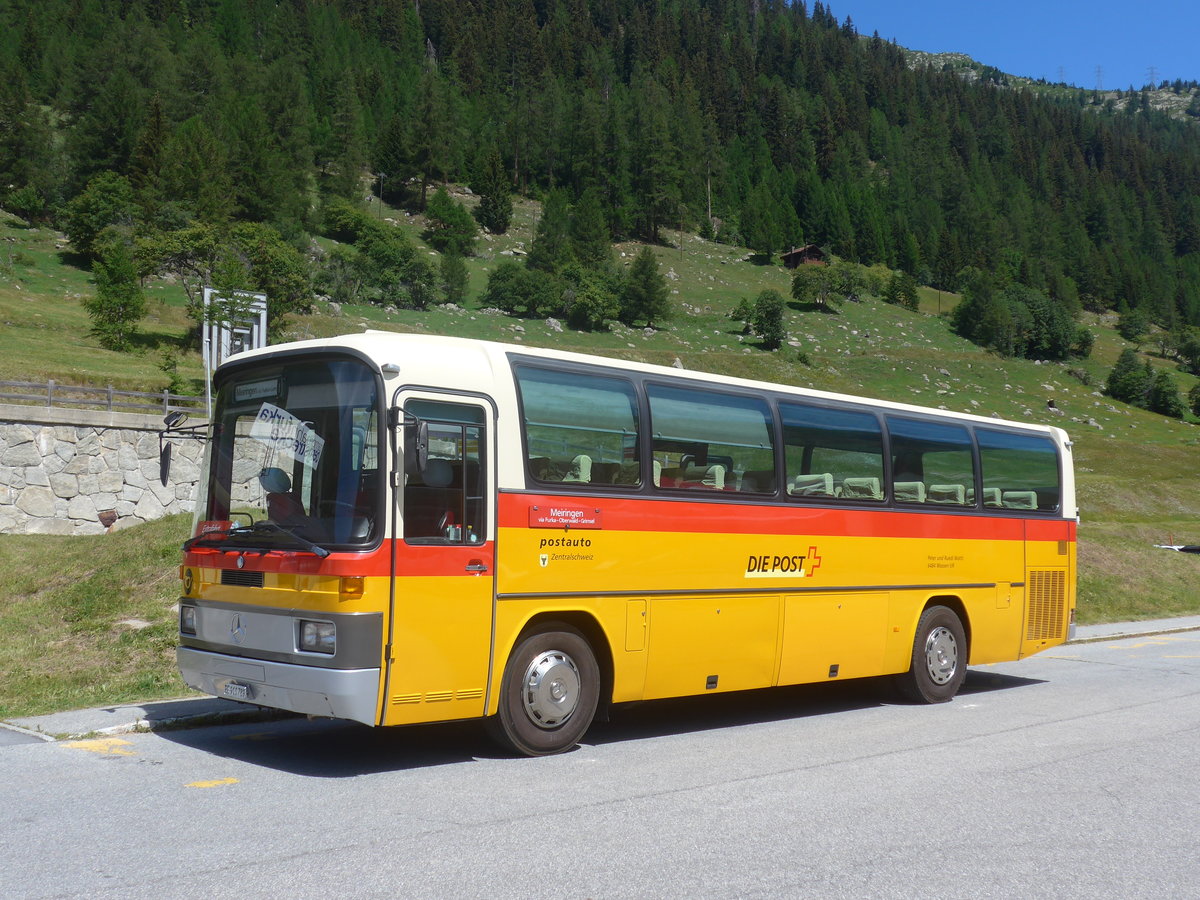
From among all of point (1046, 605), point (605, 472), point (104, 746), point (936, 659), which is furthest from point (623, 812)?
point (1046, 605)

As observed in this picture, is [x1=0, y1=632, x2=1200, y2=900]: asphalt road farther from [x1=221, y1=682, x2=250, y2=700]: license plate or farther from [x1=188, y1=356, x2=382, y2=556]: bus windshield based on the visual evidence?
[x1=188, y1=356, x2=382, y2=556]: bus windshield

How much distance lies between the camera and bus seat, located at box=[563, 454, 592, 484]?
28.6 feet

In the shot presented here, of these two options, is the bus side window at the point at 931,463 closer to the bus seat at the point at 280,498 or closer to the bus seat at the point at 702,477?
the bus seat at the point at 702,477

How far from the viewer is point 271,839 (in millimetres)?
5867

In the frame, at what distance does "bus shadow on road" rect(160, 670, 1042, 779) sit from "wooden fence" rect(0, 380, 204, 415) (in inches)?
826

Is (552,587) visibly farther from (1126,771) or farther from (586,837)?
(1126,771)

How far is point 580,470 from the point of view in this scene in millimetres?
8781

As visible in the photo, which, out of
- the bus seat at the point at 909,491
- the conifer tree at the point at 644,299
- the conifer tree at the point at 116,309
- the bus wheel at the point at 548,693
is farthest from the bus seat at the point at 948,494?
the conifer tree at the point at 644,299

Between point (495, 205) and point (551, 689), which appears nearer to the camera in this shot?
point (551, 689)

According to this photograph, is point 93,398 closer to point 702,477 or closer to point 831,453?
point 831,453

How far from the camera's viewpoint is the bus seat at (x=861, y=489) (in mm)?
11297

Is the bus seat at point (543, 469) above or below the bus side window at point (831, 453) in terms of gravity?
below

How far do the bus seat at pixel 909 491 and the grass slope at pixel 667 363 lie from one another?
768 centimetres

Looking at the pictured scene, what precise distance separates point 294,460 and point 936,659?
7.73 meters
